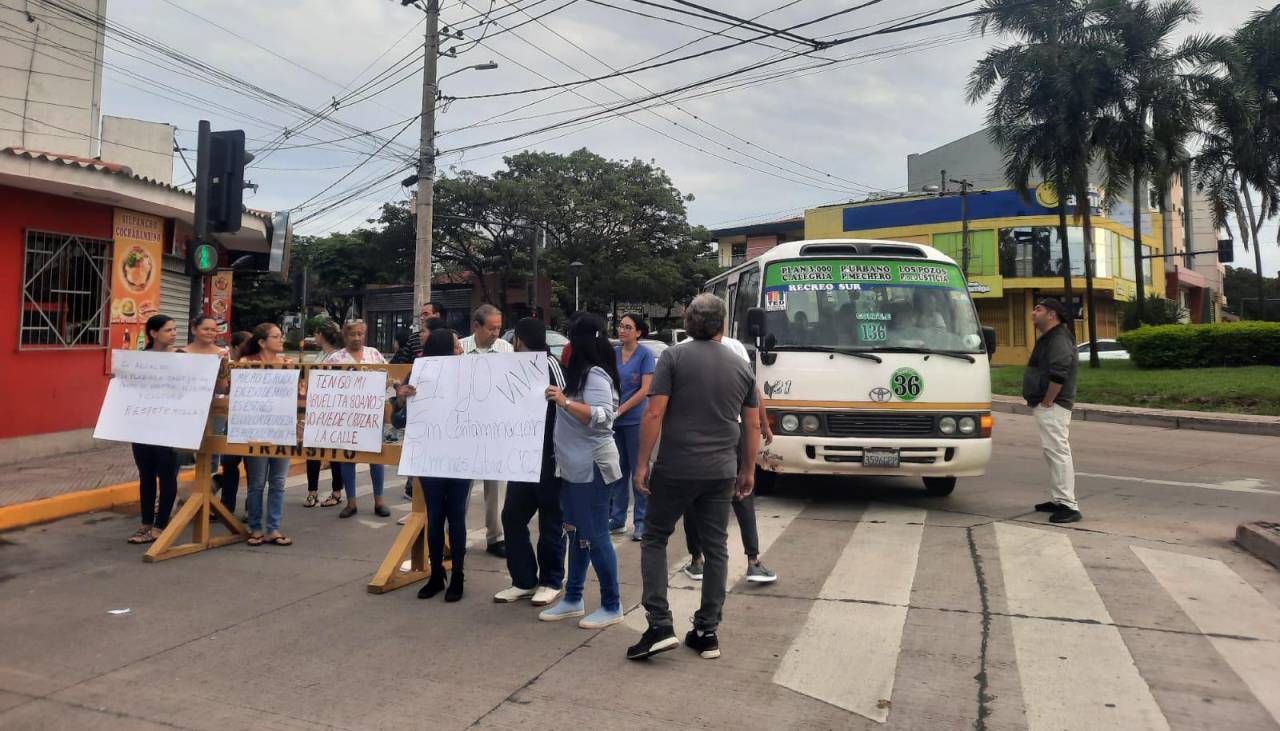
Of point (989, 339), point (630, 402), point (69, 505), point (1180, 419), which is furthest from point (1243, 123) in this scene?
point (69, 505)

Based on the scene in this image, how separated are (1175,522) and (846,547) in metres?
3.06

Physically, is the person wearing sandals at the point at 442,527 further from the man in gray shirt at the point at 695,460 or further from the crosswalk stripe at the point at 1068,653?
the crosswalk stripe at the point at 1068,653

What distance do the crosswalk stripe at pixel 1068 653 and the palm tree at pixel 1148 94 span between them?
72.4ft

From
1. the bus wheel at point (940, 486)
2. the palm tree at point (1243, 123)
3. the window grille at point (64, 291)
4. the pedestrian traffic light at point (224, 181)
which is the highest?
the palm tree at point (1243, 123)

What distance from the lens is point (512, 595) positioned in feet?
16.6

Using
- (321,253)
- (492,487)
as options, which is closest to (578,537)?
(492,487)

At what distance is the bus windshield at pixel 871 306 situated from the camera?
24.8 ft

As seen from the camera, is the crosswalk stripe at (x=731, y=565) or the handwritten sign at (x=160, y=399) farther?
the handwritten sign at (x=160, y=399)

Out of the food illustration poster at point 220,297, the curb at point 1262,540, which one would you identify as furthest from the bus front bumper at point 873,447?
the food illustration poster at point 220,297

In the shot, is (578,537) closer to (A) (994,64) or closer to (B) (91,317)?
(B) (91,317)

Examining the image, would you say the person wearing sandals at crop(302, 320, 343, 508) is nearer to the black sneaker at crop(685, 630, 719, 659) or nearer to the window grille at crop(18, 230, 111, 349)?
the window grille at crop(18, 230, 111, 349)

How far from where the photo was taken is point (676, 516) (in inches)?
161

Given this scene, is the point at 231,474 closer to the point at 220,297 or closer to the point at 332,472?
the point at 332,472

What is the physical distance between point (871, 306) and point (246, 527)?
225 inches
